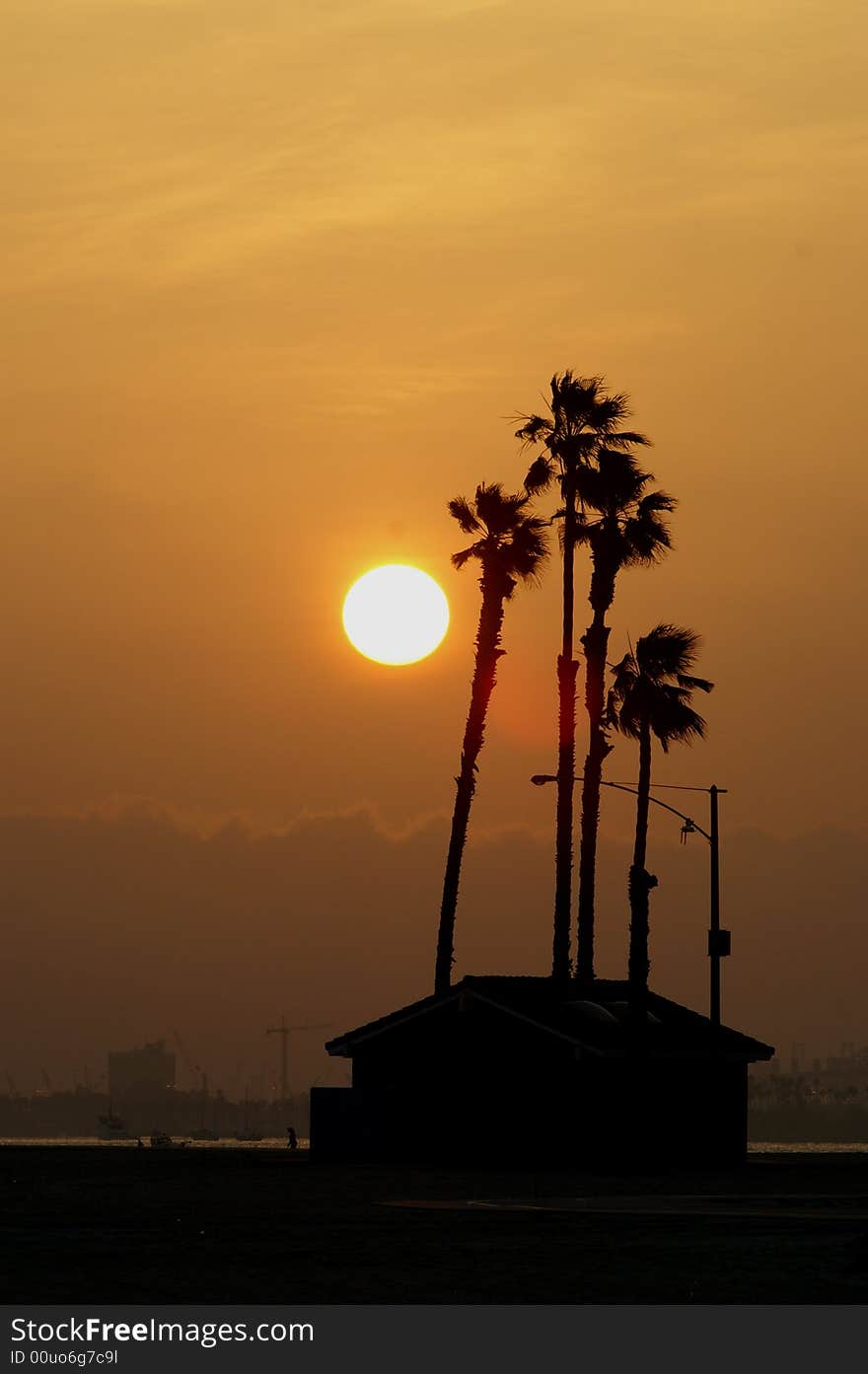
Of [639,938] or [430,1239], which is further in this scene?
[639,938]

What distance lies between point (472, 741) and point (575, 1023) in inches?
623

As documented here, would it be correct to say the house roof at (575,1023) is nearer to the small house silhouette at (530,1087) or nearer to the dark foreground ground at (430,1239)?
the small house silhouette at (530,1087)

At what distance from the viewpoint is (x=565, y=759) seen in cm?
8250

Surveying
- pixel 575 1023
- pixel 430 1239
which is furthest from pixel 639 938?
pixel 430 1239

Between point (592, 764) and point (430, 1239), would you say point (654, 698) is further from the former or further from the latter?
point (430, 1239)

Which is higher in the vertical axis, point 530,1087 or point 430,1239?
point 530,1087

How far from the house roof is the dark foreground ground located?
9.50 metres

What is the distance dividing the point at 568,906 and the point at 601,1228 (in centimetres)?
4346

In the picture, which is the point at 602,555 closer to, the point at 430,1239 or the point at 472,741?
the point at 472,741

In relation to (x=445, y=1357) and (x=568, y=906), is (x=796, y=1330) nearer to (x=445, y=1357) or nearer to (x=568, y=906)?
(x=445, y=1357)

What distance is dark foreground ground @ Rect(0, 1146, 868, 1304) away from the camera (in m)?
27.6

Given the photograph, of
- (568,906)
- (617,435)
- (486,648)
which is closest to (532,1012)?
(568,906)

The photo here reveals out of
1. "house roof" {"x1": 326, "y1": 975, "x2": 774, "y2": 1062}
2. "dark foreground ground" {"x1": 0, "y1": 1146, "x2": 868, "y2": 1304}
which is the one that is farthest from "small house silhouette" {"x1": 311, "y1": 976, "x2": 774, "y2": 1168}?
"dark foreground ground" {"x1": 0, "y1": 1146, "x2": 868, "y2": 1304}

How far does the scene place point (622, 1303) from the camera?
25.8 meters
